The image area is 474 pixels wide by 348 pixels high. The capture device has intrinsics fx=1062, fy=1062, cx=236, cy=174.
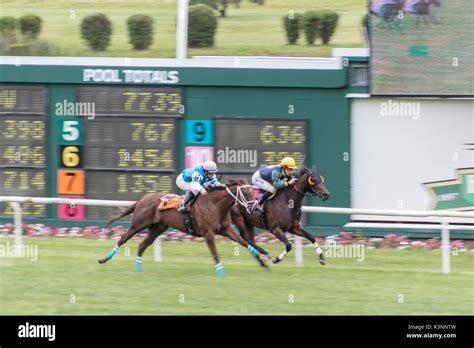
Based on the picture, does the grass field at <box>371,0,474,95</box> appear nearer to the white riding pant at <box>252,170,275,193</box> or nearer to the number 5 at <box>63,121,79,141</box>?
the white riding pant at <box>252,170,275,193</box>

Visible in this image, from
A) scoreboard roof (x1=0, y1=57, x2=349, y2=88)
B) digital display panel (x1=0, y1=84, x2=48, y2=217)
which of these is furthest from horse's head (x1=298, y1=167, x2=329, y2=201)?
digital display panel (x1=0, y1=84, x2=48, y2=217)

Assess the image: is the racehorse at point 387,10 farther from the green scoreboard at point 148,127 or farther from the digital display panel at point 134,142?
the digital display panel at point 134,142

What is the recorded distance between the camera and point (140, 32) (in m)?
18.7

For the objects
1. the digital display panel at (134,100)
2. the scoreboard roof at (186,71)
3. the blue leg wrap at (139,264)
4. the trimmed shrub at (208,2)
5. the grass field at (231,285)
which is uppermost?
the trimmed shrub at (208,2)

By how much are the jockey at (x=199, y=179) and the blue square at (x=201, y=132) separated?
9.16 feet

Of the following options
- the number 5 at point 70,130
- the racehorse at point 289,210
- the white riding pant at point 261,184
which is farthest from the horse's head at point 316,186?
the number 5 at point 70,130

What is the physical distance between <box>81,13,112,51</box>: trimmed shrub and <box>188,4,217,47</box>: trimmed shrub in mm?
1467

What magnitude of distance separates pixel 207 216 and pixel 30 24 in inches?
348

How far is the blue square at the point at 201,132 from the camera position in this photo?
15.4 metres
